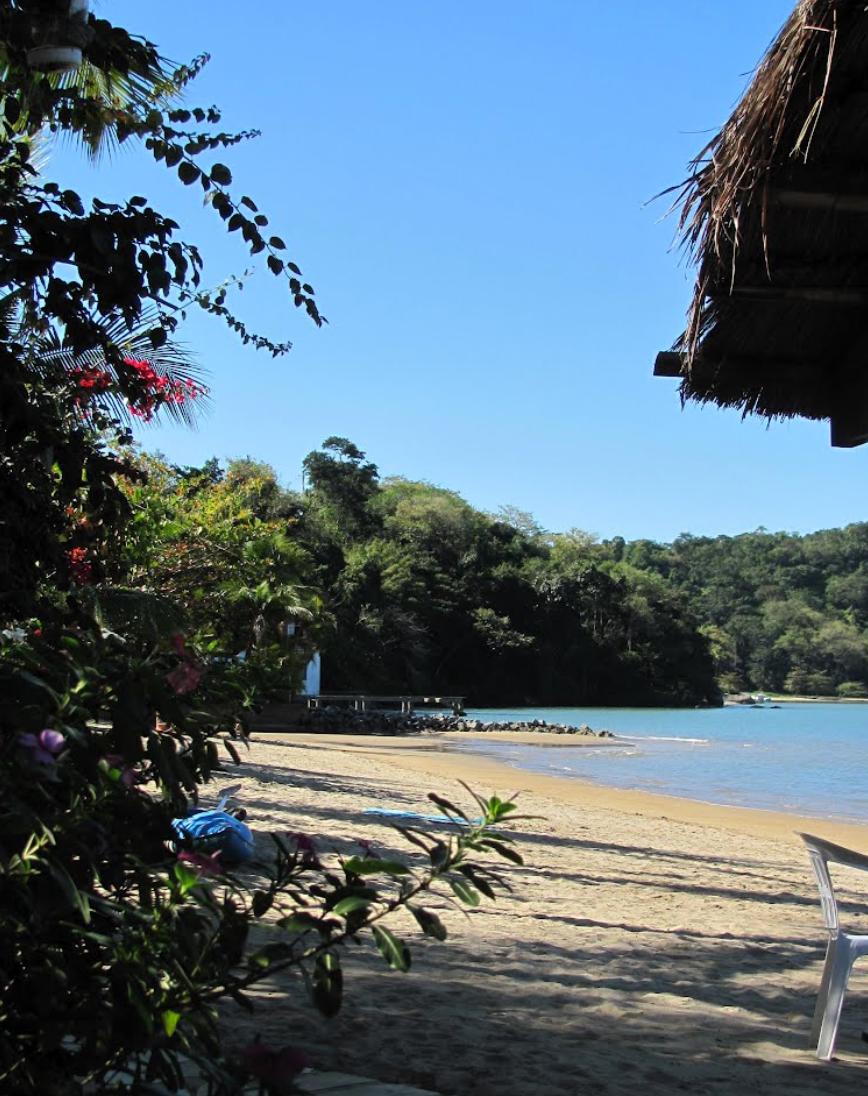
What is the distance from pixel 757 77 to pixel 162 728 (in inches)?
94.2

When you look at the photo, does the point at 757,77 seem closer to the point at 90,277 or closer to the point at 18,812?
the point at 90,277

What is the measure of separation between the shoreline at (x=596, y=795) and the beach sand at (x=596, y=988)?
Result: 4.66 ft

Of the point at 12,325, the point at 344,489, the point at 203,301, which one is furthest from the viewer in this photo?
the point at 344,489

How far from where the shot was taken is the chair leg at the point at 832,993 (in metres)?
3.43

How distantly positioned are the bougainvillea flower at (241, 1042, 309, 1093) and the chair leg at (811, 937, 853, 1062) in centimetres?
250

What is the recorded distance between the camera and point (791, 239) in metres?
3.28

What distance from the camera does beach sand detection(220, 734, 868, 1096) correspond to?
10.5 feet

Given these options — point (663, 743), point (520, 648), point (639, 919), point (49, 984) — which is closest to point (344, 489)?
point (520, 648)

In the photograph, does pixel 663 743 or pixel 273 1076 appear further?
pixel 663 743

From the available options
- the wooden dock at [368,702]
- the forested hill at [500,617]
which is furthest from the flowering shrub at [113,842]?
the wooden dock at [368,702]

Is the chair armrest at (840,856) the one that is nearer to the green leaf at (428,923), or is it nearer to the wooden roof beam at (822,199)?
the wooden roof beam at (822,199)

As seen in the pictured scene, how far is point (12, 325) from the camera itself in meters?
4.81

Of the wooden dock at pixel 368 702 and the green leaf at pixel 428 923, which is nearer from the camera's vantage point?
the green leaf at pixel 428 923

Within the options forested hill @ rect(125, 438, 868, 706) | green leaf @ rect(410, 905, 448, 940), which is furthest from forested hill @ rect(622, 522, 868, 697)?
green leaf @ rect(410, 905, 448, 940)
